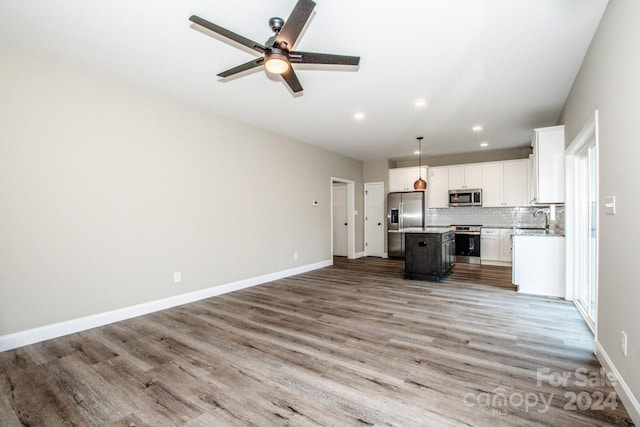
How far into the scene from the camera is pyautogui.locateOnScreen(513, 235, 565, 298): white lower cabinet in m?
4.19

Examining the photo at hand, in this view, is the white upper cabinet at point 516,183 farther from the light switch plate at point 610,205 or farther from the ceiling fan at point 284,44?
the ceiling fan at point 284,44

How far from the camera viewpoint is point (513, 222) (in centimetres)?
721

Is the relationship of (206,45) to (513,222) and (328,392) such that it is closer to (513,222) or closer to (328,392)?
(328,392)

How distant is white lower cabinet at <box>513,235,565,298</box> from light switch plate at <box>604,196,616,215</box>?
2.29 metres

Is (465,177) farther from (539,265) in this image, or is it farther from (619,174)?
(619,174)

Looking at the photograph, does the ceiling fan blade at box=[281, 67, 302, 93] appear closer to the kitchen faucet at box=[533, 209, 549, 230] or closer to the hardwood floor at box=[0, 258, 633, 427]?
the hardwood floor at box=[0, 258, 633, 427]

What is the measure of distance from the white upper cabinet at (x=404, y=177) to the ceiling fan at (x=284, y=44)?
5.81 meters

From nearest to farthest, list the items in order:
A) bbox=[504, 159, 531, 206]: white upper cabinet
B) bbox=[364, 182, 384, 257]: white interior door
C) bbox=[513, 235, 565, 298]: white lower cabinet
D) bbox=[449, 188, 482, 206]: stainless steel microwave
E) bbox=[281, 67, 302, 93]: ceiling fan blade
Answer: bbox=[281, 67, 302, 93]: ceiling fan blade, bbox=[513, 235, 565, 298]: white lower cabinet, bbox=[504, 159, 531, 206]: white upper cabinet, bbox=[449, 188, 482, 206]: stainless steel microwave, bbox=[364, 182, 384, 257]: white interior door

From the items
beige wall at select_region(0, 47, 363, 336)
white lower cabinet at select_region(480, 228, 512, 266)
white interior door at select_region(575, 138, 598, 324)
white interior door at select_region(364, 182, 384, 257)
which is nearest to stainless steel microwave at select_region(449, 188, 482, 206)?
white lower cabinet at select_region(480, 228, 512, 266)

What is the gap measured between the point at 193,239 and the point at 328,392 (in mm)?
2982

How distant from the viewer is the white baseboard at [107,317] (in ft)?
9.17

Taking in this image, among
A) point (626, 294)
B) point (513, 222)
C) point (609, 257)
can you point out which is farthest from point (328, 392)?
point (513, 222)

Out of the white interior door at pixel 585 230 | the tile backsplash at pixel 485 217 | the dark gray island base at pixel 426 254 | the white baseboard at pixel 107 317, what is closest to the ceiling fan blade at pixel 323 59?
the white interior door at pixel 585 230

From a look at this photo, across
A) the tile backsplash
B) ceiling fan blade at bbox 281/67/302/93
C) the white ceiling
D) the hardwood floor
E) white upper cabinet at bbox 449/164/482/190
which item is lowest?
the hardwood floor
